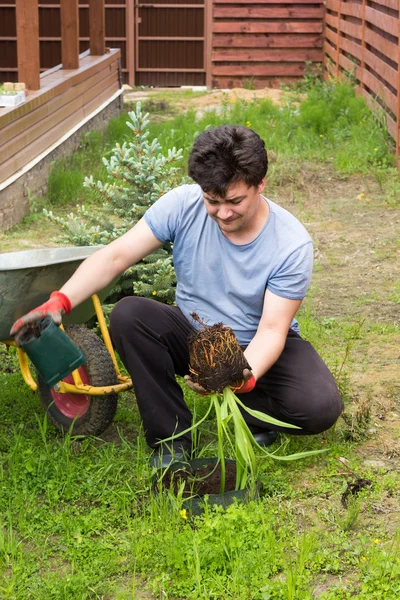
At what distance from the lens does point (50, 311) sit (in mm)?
2961

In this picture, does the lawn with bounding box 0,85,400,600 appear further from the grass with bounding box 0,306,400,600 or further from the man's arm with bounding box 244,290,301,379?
the man's arm with bounding box 244,290,301,379

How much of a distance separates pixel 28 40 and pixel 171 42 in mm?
7573

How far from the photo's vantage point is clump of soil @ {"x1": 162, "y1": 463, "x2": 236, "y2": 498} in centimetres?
296

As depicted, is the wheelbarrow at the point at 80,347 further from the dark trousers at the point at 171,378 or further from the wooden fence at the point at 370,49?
the wooden fence at the point at 370,49

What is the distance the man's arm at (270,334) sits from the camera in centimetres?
300

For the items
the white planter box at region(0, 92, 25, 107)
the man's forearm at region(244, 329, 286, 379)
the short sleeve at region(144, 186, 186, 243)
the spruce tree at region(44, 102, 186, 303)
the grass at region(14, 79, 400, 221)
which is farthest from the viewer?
the grass at region(14, 79, 400, 221)

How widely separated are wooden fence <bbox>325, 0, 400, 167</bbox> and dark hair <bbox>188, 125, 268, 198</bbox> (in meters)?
5.21

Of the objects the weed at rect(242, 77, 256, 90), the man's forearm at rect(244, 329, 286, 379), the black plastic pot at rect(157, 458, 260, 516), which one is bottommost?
the weed at rect(242, 77, 256, 90)

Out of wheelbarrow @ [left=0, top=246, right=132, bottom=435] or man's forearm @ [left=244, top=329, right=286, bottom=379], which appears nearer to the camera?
man's forearm @ [left=244, top=329, right=286, bottom=379]

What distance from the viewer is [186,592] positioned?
2.49 meters

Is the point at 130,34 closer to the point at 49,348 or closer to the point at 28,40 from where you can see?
the point at 28,40

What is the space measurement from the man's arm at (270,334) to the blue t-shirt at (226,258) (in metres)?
0.05

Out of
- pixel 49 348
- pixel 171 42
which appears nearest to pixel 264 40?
pixel 171 42

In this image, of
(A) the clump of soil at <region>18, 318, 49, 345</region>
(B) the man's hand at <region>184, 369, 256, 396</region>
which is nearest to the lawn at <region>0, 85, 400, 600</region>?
(B) the man's hand at <region>184, 369, 256, 396</region>
